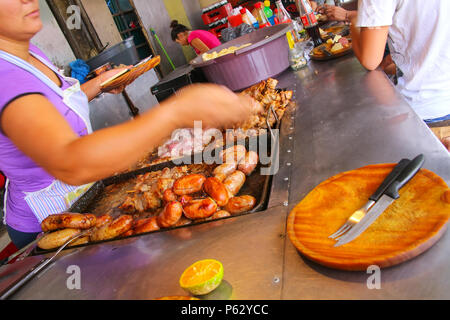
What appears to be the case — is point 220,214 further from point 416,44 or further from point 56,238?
point 416,44

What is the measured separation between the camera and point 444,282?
32.8 inches

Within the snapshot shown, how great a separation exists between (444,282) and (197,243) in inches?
34.9

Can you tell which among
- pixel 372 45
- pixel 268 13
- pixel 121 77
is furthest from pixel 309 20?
pixel 121 77

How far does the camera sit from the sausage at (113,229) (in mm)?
1634

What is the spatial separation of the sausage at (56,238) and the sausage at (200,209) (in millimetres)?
709

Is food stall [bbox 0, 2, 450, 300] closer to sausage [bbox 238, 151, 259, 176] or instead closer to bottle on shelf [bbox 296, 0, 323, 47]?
sausage [bbox 238, 151, 259, 176]

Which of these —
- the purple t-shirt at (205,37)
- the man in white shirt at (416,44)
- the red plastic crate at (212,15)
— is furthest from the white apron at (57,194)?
the red plastic crate at (212,15)

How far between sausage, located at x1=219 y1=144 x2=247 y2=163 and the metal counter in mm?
256

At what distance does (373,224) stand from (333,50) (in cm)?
271

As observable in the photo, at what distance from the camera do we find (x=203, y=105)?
1.20 metres

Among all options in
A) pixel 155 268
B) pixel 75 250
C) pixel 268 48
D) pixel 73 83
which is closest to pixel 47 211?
pixel 75 250

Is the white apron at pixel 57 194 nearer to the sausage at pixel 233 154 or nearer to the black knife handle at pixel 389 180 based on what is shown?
the sausage at pixel 233 154

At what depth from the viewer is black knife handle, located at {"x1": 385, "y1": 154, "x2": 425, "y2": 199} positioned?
3.58 ft
